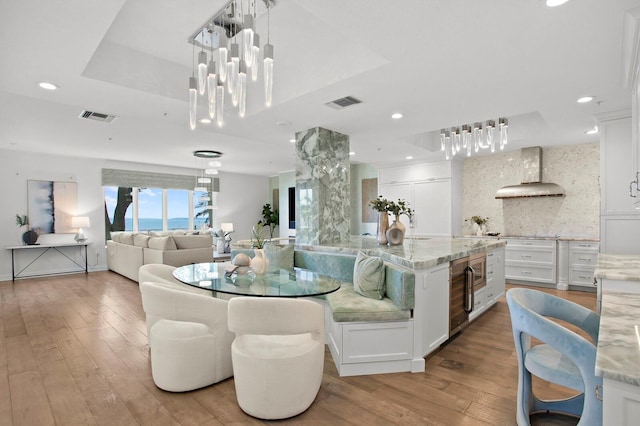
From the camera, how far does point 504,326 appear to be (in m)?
3.74

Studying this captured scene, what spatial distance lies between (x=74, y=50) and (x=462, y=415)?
3652mm

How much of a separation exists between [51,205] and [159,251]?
3477mm

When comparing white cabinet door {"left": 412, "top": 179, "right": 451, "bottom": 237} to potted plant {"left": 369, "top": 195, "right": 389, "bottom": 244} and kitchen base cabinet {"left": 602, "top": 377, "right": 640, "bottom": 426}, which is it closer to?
potted plant {"left": 369, "top": 195, "right": 389, "bottom": 244}

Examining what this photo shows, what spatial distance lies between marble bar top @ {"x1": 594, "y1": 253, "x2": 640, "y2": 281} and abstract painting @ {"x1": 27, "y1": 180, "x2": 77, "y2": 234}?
925 cm

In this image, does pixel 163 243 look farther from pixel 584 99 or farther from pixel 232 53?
pixel 584 99

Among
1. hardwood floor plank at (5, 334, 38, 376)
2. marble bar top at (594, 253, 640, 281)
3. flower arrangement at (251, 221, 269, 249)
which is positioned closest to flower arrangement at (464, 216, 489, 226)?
marble bar top at (594, 253, 640, 281)

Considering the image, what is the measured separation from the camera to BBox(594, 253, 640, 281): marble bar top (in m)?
2.05

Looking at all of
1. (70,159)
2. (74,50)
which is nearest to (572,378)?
(74,50)

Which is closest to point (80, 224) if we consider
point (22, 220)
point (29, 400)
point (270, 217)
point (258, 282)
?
point (22, 220)

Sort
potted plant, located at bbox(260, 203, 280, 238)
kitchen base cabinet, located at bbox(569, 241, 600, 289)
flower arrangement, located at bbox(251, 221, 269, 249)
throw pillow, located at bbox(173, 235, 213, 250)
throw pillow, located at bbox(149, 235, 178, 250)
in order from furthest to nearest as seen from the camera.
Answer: potted plant, located at bbox(260, 203, 280, 238)
throw pillow, located at bbox(173, 235, 213, 250)
throw pillow, located at bbox(149, 235, 178, 250)
kitchen base cabinet, located at bbox(569, 241, 600, 289)
flower arrangement, located at bbox(251, 221, 269, 249)

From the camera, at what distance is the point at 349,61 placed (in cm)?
272

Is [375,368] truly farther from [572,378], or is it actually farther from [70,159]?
[70,159]

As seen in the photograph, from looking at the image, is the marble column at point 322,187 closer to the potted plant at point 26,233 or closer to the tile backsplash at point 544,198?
the tile backsplash at point 544,198

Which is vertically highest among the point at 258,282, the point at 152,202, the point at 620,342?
the point at 152,202
